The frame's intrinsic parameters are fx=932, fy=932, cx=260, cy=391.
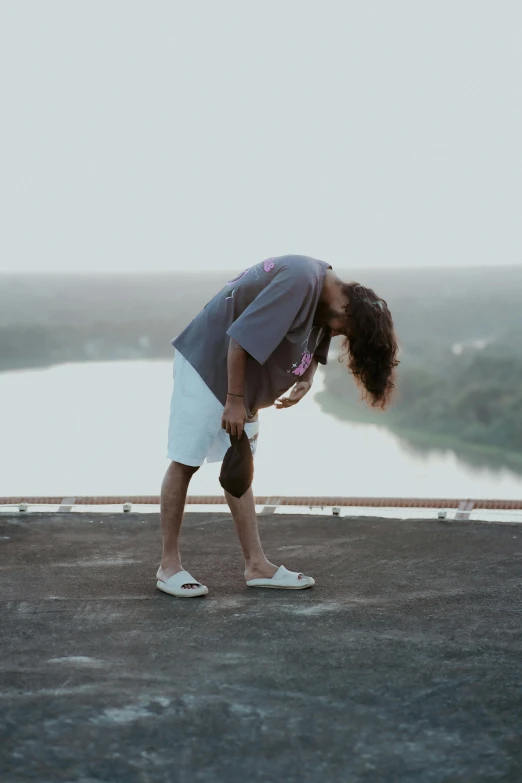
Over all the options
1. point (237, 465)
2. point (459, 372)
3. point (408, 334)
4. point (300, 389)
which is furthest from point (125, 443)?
point (237, 465)

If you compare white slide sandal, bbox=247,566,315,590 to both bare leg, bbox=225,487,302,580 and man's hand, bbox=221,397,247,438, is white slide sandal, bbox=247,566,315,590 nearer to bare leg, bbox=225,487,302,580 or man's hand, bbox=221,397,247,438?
bare leg, bbox=225,487,302,580

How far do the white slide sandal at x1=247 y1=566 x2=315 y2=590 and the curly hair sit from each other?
1.52 ft

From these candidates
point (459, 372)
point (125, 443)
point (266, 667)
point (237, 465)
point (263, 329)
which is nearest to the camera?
point (266, 667)

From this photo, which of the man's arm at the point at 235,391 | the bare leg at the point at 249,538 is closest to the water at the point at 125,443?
the bare leg at the point at 249,538

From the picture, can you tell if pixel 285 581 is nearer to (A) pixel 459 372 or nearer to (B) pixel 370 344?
(B) pixel 370 344

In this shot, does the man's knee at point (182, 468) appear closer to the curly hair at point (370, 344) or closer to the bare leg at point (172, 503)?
the bare leg at point (172, 503)

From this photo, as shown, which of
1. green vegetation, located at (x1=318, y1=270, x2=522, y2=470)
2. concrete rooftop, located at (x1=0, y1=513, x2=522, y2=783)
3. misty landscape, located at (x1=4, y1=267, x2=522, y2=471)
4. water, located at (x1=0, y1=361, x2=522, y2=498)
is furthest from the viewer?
green vegetation, located at (x1=318, y1=270, x2=522, y2=470)

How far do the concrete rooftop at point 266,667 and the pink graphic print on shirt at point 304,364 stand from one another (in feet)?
1.75

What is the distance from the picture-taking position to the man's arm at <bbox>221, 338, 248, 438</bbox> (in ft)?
6.98

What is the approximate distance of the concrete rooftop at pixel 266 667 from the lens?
4.39 ft

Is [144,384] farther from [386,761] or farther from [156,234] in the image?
[386,761]

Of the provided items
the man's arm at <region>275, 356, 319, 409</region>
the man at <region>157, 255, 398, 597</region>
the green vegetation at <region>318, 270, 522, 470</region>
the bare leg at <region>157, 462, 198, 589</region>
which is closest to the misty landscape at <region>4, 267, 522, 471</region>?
the green vegetation at <region>318, 270, 522, 470</region>

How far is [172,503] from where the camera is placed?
2275 mm

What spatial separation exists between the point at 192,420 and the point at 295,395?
289 mm
